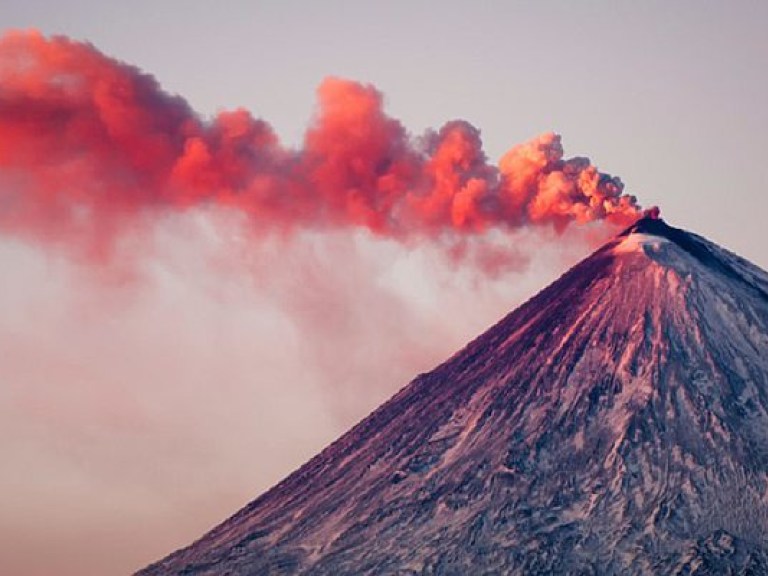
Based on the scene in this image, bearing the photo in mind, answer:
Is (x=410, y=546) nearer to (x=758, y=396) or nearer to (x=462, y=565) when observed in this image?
(x=462, y=565)

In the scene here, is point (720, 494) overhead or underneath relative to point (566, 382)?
underneath

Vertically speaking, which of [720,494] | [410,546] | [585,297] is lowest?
[720,494]

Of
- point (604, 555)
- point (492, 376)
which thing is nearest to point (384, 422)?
point (492, 376)

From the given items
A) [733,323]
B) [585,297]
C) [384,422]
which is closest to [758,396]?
[733,323]

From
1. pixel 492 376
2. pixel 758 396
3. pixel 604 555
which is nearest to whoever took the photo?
pixel 604 555

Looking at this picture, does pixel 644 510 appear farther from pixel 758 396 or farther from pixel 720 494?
pixel 758 396

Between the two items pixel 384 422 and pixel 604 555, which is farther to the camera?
Answer: pixel 384 422

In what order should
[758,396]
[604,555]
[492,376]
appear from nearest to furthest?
[604,555] < [758,396] < [492,376]
